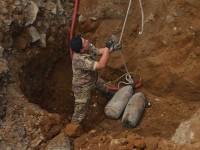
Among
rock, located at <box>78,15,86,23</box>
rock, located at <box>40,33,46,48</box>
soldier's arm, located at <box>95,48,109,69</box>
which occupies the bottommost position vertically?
rock, located at <box>40,33,46,48</box>

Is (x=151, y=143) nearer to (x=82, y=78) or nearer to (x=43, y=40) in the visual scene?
(x=82, y=78)

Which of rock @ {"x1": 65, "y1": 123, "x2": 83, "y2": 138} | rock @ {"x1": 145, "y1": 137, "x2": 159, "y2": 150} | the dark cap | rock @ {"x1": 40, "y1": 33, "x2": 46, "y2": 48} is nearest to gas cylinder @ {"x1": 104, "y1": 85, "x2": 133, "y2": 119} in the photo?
rock @ {"x1": 65, "y1": 123, "x2": 83, "y2": 138}

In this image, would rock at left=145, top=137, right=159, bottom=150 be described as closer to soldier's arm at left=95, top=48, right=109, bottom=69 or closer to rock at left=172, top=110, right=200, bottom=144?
rock at left=172, top=110, right=200, bottom=144

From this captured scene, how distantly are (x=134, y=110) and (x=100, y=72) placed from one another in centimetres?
161

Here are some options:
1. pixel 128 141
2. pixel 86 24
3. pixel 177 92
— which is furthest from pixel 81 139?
pixel 86 24

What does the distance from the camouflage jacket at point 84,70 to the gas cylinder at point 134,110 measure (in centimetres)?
99

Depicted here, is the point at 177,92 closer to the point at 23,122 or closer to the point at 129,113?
the point at 129,113

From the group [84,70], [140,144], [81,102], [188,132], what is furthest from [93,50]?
[188,132]

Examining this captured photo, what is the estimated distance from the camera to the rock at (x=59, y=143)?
7.19m

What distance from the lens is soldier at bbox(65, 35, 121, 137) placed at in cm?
726

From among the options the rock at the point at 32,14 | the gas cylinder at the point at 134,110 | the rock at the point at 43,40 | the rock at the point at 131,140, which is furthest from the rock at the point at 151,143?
the rock at the point at 32,14

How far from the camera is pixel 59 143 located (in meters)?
7.25

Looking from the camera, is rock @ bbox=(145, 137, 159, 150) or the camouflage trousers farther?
the camouflage trousers

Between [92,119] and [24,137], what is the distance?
1.91 m
